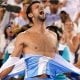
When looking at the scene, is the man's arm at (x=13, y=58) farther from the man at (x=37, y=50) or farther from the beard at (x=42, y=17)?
the beard at (x=42, y=17)

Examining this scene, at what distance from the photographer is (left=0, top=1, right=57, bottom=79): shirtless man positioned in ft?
5.53

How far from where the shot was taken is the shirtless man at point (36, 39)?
169 centimetres

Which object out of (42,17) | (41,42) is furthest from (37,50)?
(42,17)

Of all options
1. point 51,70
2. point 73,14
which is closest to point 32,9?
point 73,14

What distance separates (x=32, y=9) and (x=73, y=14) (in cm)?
25

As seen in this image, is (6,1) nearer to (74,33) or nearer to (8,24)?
(8,24)

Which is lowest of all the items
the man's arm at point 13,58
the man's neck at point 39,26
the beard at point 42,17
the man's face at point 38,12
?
the man's arm at point 13,58

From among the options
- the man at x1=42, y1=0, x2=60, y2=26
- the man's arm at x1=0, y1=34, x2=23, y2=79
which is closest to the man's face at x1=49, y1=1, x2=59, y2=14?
the man at x1=42, y1=0, x2=60, y2=26

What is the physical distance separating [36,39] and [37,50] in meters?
0.07

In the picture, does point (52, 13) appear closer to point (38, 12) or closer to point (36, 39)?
point (38, 12)

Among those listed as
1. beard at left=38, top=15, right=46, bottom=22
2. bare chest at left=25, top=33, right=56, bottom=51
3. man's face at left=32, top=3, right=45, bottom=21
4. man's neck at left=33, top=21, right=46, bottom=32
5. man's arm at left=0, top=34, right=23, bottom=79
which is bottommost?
man's arm at left=0, top=34, right=23, bottom=79

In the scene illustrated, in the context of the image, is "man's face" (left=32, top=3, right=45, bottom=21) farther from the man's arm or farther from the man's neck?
the man's arm

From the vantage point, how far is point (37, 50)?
66.5 inches

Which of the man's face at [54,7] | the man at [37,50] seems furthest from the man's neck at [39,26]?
the man's face at [54,7]
